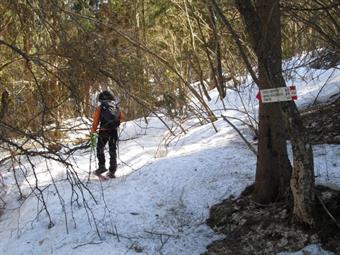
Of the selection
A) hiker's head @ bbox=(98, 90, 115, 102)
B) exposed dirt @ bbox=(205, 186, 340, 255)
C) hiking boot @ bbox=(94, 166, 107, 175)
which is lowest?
exposed dirt @ bbox=(205, 186, 340, 255)

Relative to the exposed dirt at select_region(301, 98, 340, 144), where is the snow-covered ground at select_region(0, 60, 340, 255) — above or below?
below

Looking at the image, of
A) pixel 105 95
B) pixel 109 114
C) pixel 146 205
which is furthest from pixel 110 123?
pixel 146 205

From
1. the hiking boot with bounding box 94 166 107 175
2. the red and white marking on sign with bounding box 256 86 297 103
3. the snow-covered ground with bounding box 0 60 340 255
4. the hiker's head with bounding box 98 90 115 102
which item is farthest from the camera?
the hiking boot with bounding box 94 166 107 175

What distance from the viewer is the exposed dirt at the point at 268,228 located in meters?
4.70

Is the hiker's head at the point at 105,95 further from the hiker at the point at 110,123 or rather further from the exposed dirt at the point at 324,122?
the exposed dirt at the point at 324,122

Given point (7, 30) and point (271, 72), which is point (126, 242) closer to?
point (271, 72)

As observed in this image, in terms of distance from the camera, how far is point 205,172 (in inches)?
280

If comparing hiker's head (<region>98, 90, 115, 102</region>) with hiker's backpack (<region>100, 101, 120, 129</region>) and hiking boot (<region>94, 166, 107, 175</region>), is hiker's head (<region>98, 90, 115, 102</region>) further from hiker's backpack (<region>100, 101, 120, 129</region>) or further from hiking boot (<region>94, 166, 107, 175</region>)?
hiking boot (<region>94, 166, 107, 175</region>)

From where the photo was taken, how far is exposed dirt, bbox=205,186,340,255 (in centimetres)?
470

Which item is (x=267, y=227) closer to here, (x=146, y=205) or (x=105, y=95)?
(x=146, y=205)

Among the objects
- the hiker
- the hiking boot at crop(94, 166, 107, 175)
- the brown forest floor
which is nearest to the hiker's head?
the hiker

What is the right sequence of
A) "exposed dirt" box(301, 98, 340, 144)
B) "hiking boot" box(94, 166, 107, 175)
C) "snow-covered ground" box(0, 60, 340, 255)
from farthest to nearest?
"hiking boot" box(94, 166, 107, 175) → "exposed dirt" box(301, 98, 340, 144) → "snow-covered ground" box(0, 60, 340, 255)

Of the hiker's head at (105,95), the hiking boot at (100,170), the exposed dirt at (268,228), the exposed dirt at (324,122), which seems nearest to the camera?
the exposed dirt at (268,228)

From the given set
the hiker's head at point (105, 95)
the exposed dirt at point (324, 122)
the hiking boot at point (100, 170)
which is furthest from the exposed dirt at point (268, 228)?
the hiking boot at point (100, 170)
